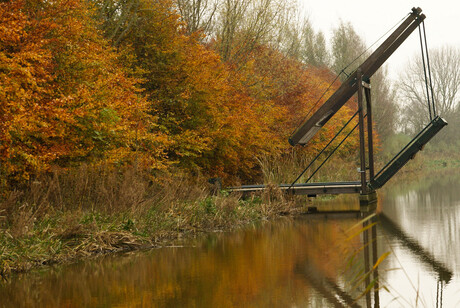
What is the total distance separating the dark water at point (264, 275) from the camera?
8.16 metres

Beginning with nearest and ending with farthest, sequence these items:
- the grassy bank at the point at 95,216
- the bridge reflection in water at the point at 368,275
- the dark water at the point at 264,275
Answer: the bridge reflection in water at the point at 368,275 < the dark water at the point at 264,275 < the grassy bank at the point at 95,216

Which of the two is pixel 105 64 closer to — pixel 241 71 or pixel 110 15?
pixel 110 15

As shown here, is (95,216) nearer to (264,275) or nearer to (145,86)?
(264,275)

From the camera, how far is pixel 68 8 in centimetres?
1566

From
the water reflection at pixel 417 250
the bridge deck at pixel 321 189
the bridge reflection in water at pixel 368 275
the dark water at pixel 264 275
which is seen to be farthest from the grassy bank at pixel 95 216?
the water reflection at pixel 417 250

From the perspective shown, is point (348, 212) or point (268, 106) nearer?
point (348, 212)

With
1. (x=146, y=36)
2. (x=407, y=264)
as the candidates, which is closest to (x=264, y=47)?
(x=146, y=36)

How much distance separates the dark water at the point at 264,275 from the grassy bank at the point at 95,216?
52cm

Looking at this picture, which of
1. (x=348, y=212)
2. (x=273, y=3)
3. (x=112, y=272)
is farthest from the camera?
(x=273, y=3)

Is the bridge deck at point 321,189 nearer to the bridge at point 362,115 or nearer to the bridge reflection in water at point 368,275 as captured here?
the bridge at point 362,115

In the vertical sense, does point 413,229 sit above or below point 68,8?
below

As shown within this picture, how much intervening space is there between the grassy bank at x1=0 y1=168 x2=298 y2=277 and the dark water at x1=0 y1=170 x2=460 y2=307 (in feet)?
1.70

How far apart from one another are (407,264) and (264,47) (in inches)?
869

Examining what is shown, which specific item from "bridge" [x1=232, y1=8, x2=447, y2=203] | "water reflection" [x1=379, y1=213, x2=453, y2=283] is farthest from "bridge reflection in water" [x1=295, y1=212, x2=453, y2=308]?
"bridge" [x1=232, y1=8, x2=447, y2=203]
